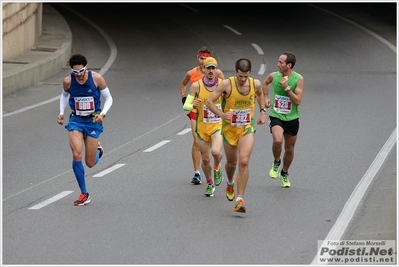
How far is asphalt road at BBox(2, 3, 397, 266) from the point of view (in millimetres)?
9375

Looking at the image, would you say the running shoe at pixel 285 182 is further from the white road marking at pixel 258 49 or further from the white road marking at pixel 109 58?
the white road marking at pixel 258 49

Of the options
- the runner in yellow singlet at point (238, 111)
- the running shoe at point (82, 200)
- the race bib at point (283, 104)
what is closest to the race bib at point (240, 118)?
the runner in yellow singlet at point (238, 111)

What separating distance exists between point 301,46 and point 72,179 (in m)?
18.8

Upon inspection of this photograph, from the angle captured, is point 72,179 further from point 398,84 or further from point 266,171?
point 398,84

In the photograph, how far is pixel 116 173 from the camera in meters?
13.5

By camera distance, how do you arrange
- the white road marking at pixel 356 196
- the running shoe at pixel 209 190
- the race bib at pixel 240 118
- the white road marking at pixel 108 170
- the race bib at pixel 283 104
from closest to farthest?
the white road marking at pixel 356 196 → the race bib at pixel 240 118 → the running shoe at pixel 209 190 → the race bib at pixel 283 104 → the white road marking at pixel 108 170

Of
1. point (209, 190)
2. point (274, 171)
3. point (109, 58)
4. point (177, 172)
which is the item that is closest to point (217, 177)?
point (209, 190)

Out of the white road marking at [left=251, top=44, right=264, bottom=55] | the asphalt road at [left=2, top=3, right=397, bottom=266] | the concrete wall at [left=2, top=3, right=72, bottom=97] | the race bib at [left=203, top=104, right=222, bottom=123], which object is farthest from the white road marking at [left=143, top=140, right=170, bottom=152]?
the white road marking at [left=251, top=44, right=264, bottom=55]

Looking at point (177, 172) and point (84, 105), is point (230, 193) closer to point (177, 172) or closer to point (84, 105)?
point (84, 105)

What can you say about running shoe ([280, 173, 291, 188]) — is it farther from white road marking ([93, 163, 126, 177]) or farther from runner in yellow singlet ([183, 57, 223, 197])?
white road marking ([93, 163, 126, 177])

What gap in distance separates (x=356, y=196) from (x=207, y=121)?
2113mm

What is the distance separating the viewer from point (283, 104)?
12.7 meters

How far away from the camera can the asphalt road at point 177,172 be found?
30.8ft

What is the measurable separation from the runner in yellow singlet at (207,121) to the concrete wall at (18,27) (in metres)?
13.8
